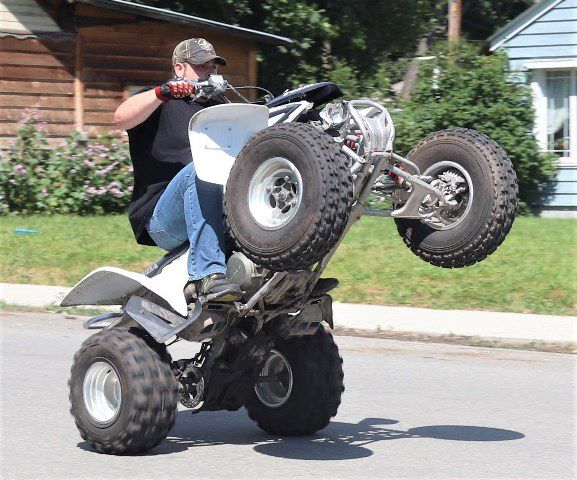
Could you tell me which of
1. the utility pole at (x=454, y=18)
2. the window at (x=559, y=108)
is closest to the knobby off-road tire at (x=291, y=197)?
the window at (x=559, y=108)

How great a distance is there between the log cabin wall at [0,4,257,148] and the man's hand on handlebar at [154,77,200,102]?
13663mm

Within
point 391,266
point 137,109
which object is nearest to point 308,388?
point 137,109

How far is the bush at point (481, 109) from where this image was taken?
740 inches

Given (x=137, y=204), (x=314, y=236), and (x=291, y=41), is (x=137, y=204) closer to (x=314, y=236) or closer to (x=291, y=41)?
(x=314, y=236)

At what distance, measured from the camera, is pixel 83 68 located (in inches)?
775

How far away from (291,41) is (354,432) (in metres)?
15.0

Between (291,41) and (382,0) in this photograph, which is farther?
(382,0)

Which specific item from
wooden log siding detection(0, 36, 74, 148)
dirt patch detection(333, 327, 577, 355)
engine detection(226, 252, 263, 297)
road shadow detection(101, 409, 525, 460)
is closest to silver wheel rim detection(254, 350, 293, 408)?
road shadow detection(101, 409, 525, 460)

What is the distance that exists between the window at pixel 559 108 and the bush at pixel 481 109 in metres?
0.65

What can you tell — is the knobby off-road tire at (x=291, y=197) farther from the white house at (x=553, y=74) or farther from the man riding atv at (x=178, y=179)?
the white house at (x=553, y=74)

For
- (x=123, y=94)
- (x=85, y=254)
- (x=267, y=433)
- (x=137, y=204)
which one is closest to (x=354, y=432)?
(x=267, y=433)

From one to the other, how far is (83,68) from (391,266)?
9.54 metres

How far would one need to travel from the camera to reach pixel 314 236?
485cm

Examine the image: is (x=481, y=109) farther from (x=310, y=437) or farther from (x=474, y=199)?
(x=474, y=199)
